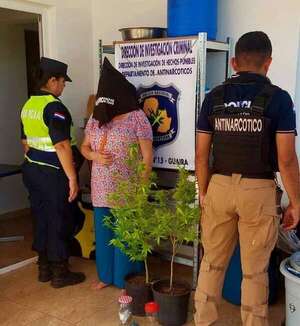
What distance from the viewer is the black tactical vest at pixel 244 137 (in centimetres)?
183

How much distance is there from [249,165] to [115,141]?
3.00ft

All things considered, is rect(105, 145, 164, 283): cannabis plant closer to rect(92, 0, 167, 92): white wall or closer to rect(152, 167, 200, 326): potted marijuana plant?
rect(152, 167, 200, 326): potted marijuana plant

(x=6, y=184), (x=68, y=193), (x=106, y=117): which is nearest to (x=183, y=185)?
(x=106, y=117)

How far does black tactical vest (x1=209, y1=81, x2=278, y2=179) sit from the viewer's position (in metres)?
1.83

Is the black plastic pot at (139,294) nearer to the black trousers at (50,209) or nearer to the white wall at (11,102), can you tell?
the black trousers at (50,209)

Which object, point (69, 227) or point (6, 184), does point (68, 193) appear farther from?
point (6, 184)

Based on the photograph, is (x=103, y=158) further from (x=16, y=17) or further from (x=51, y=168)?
(x=16, y=17)

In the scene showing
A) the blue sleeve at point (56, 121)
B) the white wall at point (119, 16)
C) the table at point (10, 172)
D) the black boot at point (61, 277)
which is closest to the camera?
the blue sleeve at point (56, 121)

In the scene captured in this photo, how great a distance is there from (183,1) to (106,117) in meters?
0.89

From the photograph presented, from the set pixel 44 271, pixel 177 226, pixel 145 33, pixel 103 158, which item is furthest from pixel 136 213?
pixel 145 33

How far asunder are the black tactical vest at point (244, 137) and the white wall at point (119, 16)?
1.52 metres

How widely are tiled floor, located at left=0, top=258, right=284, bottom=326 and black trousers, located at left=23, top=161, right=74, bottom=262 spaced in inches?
9.6

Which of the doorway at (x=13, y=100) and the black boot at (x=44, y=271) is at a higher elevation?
the doorway at (x=13, y=100)

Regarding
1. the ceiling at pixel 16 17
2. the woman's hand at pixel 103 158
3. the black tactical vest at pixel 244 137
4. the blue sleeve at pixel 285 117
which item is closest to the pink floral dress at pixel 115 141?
the woman's hand at pixel 103 158
